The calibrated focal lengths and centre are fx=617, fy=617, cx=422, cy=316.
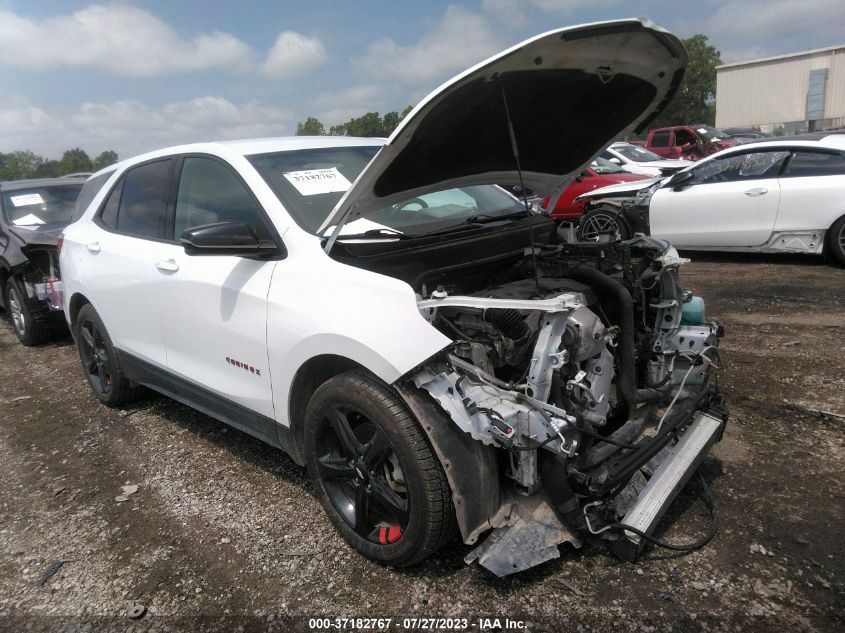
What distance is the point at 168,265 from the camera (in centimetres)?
351

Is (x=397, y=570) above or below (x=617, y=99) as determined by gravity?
below

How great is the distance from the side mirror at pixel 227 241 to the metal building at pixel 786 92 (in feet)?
171

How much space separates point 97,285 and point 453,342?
3.03 m

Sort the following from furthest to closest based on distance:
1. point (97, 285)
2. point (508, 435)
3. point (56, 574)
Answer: point (97, 285) < point (56, 574) < point (508, 435)

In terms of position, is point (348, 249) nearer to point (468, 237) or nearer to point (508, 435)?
point (468, 237)

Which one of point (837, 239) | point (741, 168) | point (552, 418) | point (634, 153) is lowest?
point (837, 239)

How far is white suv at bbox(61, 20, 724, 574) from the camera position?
7.79 ft

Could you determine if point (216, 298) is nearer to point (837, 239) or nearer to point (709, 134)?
point (837, 239)

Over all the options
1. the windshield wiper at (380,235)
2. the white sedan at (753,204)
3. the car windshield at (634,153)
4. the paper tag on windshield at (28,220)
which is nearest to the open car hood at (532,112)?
the windshield wiper at (380,235)

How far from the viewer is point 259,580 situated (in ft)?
8.79

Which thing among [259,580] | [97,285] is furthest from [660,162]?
[259,580]

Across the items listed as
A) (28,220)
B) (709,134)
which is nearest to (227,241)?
(28,220)

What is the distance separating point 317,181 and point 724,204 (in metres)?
6.51

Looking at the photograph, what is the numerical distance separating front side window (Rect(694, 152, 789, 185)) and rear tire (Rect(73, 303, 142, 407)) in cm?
732
